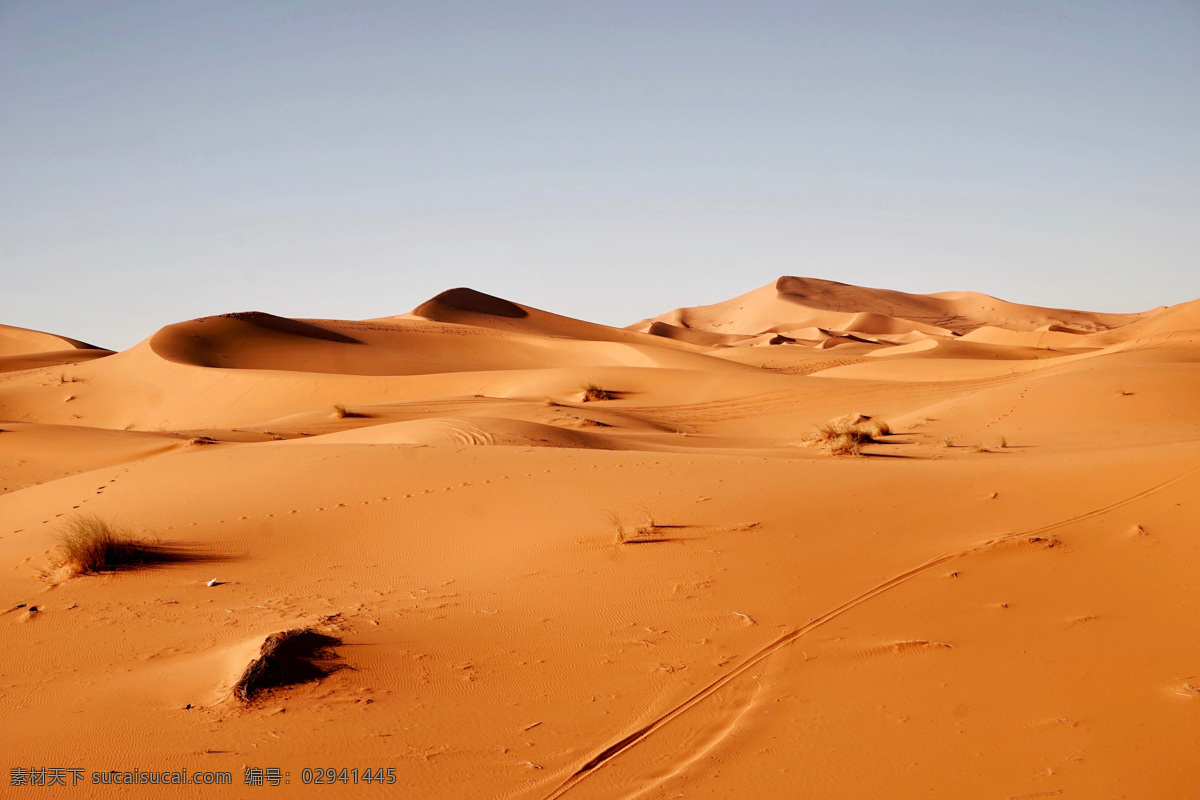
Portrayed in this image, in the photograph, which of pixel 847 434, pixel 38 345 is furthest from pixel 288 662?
pixel 38 345

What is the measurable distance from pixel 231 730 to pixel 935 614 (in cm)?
369

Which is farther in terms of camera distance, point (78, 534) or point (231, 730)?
point (78, 534)

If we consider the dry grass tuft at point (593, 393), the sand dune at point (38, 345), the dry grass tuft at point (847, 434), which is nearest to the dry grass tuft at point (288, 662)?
the dry grass tuft at point (847, 434)

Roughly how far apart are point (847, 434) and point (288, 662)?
377 inches

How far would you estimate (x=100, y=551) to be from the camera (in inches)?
237

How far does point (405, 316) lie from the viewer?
5172 cm

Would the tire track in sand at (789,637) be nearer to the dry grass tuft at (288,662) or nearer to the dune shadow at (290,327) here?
the dry grass tuft at (288,662)

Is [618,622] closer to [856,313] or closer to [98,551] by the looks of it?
[98,551]

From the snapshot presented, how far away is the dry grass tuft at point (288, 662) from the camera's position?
4.11 m

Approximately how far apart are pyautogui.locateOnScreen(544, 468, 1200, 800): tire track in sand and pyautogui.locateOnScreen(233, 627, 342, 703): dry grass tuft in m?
1.57

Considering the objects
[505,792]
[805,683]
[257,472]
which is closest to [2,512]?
[257,472]

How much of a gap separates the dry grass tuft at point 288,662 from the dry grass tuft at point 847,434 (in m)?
8.73

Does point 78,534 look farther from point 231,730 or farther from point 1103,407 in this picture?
point 1103,407

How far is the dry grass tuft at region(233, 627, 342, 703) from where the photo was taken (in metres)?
4.11
